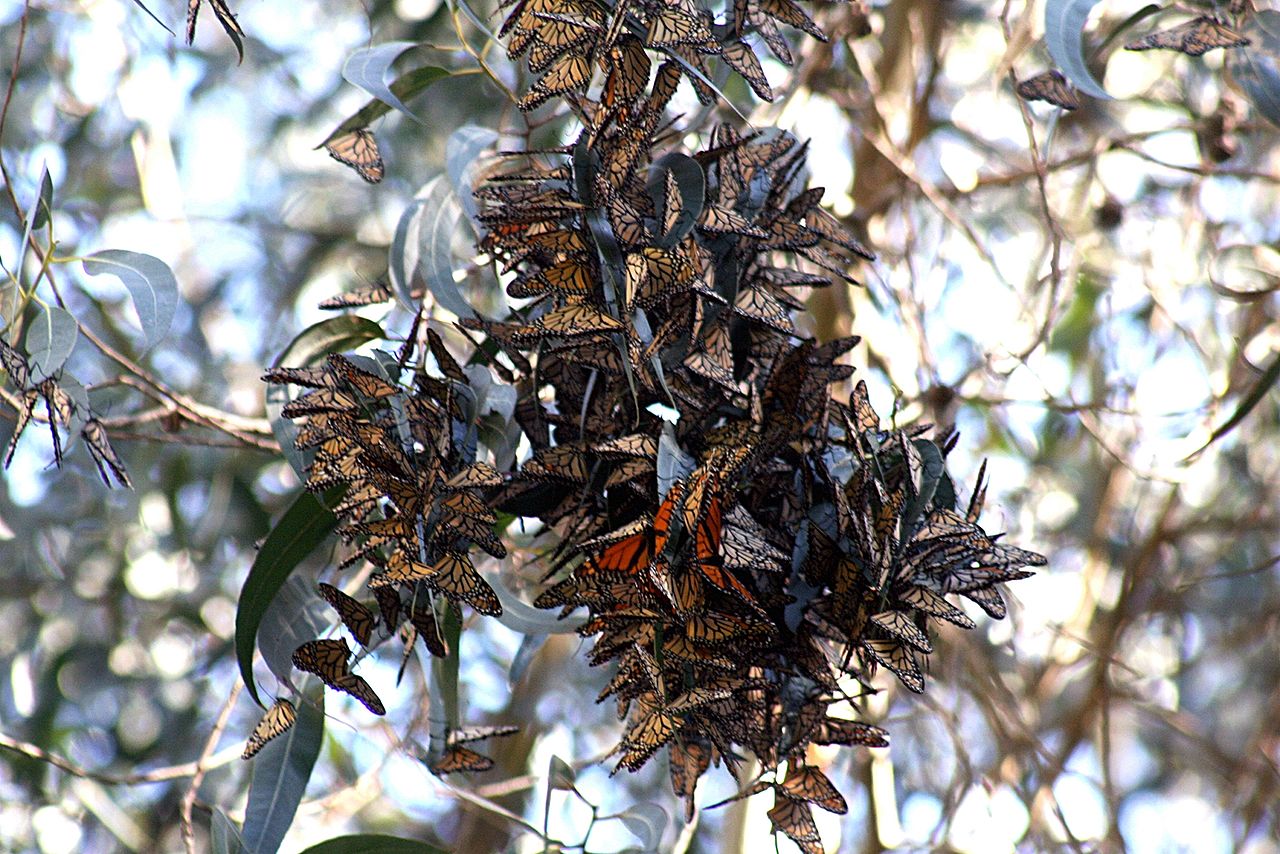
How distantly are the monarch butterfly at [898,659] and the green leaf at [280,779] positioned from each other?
0.33 meters

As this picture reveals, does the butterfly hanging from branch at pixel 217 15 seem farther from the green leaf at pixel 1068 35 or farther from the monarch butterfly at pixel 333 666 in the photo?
the green leaf at pixel 1068 35

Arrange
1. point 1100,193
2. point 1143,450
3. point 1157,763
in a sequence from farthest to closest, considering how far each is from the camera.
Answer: point 1157,763 < point 1100,193 < point 1143,450

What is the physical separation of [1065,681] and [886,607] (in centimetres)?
179

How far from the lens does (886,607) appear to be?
62cm

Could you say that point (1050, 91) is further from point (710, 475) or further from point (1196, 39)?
point (710, 475)

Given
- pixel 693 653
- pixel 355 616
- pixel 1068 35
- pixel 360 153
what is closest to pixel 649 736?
pixel 693 653

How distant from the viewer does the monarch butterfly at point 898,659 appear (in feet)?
2.02

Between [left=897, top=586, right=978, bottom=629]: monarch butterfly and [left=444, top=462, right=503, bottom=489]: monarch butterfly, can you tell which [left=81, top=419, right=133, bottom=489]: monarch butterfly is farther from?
[left=897, top=586, right=978, bottom=629]: monarch butterfly

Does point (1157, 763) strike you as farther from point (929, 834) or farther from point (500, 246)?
point (500, 246)

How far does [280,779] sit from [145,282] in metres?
0.30

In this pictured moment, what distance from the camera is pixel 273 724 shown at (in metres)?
0.70

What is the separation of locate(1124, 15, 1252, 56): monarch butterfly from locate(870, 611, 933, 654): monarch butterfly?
16.2 inches

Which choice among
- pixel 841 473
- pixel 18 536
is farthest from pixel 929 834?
pixel 18 536

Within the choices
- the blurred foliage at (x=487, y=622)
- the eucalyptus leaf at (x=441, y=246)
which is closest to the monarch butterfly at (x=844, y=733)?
the eucalyptus leaf at (x=441, y=246)
